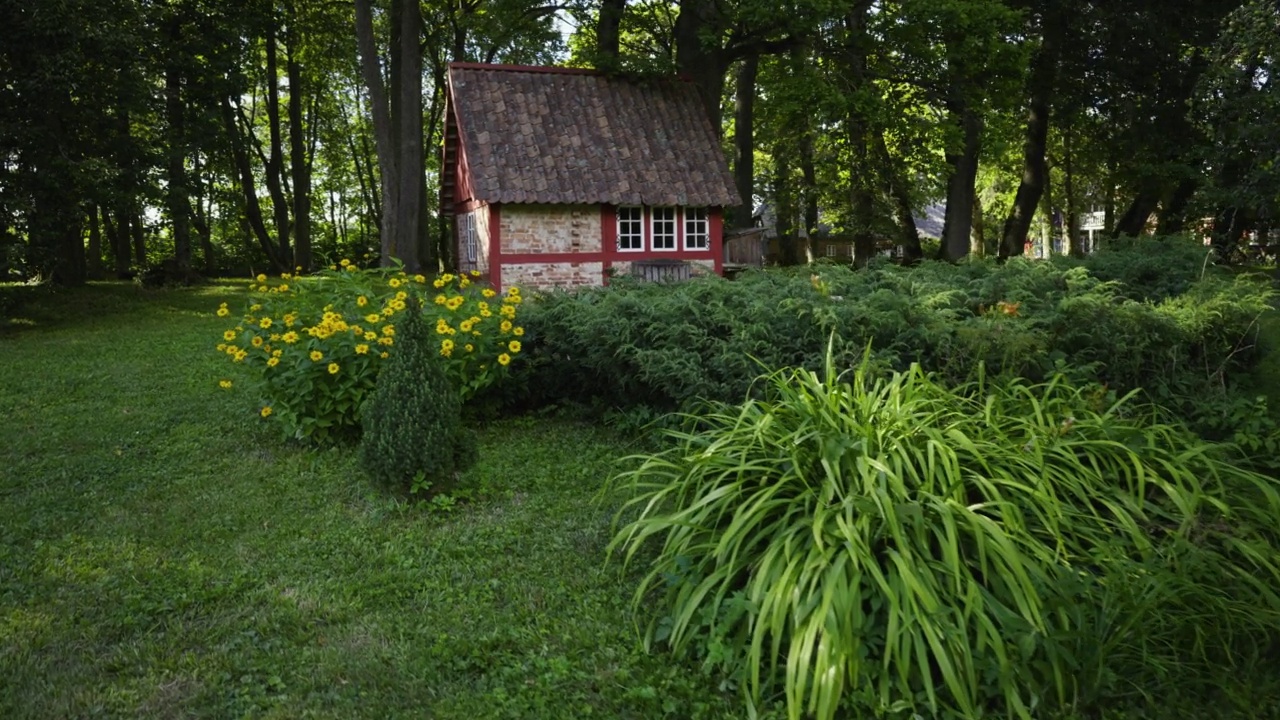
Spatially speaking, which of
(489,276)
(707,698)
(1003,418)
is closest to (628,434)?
(1003,418)

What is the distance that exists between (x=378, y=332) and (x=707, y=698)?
3858 mm

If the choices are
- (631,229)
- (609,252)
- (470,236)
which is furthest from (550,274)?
(470,236)

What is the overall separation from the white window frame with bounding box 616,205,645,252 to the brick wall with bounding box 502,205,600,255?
441 millimetres

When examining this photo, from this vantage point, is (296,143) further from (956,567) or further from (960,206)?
(956,567)

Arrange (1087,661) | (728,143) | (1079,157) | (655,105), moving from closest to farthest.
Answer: (1087,661) < (655,105) < (1079,157) < (728,143)

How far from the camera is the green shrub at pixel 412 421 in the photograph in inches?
182

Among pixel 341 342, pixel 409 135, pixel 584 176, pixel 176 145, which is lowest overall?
pixel 341 342

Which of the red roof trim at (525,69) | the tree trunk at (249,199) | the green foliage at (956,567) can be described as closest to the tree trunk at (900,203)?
the red roof trim at (525,69)

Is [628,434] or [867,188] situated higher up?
[867,188]

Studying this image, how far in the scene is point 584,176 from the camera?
15109 mm

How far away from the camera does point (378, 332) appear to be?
5.82 metres

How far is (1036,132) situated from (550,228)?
475 inches

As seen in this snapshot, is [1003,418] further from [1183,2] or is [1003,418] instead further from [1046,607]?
[1183,2]

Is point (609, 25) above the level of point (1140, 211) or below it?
above
